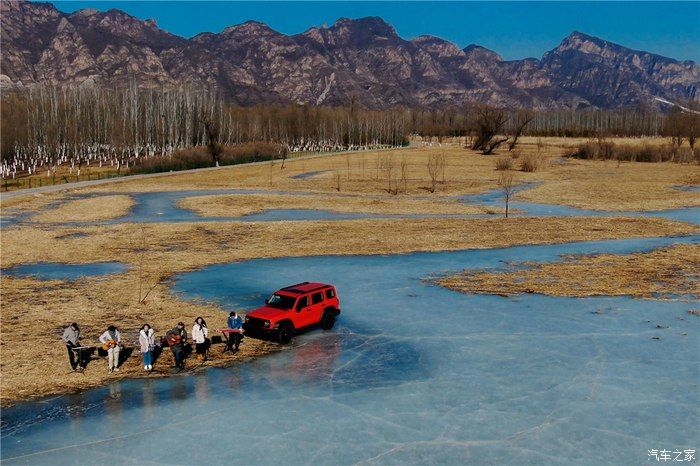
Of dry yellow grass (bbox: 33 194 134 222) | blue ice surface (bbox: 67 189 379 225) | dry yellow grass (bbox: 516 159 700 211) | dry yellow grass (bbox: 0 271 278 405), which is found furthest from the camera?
dry yellow grass (bbox: 516 159 700 211)

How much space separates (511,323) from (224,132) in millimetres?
157052

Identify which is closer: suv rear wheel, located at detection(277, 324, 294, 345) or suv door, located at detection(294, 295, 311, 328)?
suv rear wheel, located at detection(277, 324, 294, 345)

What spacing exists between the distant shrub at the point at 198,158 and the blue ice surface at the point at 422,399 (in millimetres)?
86588

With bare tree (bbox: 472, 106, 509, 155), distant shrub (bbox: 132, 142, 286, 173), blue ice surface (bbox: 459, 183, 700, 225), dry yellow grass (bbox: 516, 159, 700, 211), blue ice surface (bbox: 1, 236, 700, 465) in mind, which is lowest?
blue ice surface (bbox: 1, 236, 700, 465)

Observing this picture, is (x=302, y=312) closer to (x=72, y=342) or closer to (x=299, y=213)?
(x=72, y=342)

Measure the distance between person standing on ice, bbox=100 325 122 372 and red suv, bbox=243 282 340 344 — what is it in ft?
15.8

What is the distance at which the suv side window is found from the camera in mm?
24164

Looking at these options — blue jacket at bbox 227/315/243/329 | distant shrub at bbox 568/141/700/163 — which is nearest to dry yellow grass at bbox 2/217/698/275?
blue jacket at bbox 227/315/243/329

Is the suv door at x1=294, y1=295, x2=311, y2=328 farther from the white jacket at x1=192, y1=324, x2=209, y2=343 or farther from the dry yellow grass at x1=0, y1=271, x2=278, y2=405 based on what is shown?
the white jacket at x1=192, y1=324, x2=209, y2=343

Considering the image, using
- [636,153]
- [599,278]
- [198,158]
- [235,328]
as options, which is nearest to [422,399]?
[235,328]

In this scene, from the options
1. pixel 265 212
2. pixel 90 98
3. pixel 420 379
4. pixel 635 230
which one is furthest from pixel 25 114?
pixel 420 379

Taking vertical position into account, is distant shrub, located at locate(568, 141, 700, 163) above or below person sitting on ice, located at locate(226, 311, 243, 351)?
above

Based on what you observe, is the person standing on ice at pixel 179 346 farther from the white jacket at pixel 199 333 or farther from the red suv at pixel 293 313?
the red suv at pixel 293 313

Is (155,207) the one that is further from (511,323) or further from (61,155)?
(61,155)
